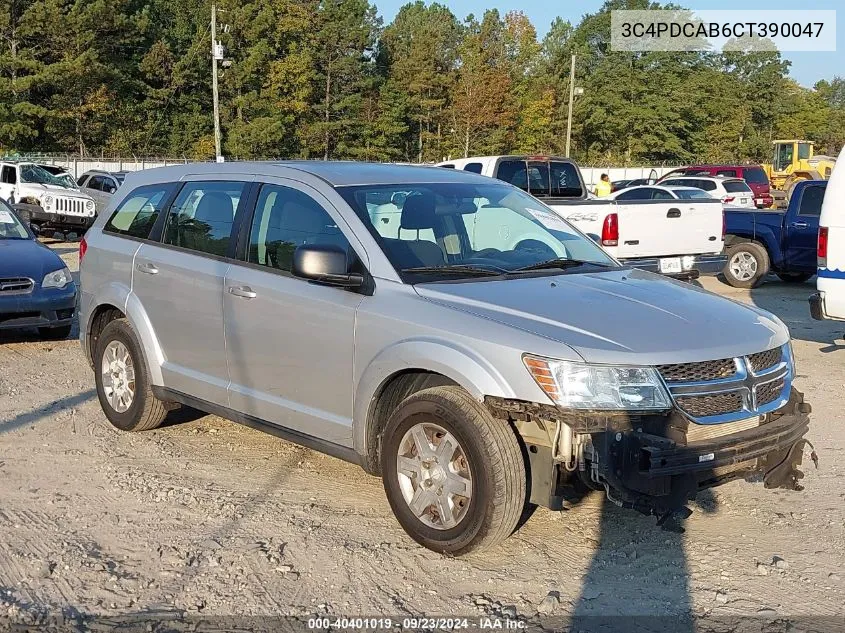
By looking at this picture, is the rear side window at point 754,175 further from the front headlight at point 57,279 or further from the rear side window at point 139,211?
the rear side window at point 139,211

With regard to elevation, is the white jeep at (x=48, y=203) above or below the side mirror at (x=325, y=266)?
below

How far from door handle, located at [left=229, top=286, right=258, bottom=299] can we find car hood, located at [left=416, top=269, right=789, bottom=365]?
1.16 meters

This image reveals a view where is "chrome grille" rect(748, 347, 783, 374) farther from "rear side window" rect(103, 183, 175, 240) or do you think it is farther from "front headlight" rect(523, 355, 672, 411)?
"rear side window" rect(103, 183, 175, 240)

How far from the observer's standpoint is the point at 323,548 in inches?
185

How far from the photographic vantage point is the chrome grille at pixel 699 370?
13.9 ft

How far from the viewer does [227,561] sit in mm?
4539

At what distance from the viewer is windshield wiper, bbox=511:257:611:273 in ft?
17.3

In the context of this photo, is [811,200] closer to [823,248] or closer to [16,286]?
[823,248]

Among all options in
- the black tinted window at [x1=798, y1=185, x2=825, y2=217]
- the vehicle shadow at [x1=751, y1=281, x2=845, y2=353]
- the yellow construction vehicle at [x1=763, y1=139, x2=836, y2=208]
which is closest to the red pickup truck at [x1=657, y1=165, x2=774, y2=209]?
the yellow construction vehicle at [x1=763, y1=139, x2=836, y2=208]

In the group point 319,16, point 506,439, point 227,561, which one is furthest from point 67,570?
point 319,16

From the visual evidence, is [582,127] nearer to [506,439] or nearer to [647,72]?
[647,72]

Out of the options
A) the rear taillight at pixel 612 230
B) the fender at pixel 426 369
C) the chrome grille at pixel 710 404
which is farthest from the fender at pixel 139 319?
the rear taillight at pixel 612 230

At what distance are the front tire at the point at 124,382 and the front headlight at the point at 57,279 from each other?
133 inches

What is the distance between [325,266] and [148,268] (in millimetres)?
2010
